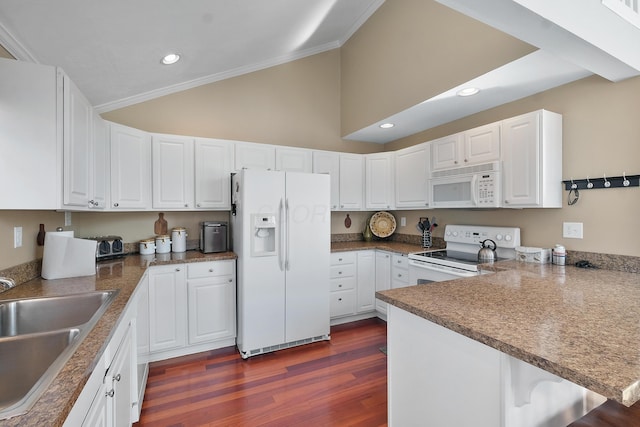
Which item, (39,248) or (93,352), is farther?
(39,248)

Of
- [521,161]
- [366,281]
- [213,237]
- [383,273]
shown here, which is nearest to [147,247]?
[213,237]

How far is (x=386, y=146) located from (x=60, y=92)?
12.3ft

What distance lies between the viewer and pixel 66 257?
2.02 metres

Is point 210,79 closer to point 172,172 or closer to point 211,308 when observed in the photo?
point 172,172

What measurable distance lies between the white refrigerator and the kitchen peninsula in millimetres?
1566

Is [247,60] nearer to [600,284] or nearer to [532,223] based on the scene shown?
[532,223]

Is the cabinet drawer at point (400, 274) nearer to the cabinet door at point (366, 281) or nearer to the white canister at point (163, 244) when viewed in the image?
the cabinet door at point (366, 281)

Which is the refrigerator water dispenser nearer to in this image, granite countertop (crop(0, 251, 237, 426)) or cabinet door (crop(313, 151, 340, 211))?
granite countertop (crop(0, 251, 237, 426))

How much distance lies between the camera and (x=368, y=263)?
12.1 ft

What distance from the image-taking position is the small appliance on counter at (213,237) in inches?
121

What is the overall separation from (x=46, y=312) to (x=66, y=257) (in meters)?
0.55

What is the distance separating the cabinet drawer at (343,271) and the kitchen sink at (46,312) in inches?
88.8

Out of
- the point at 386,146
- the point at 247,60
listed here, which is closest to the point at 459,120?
the point at 386,146

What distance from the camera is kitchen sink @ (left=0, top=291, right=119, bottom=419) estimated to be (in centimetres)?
94
